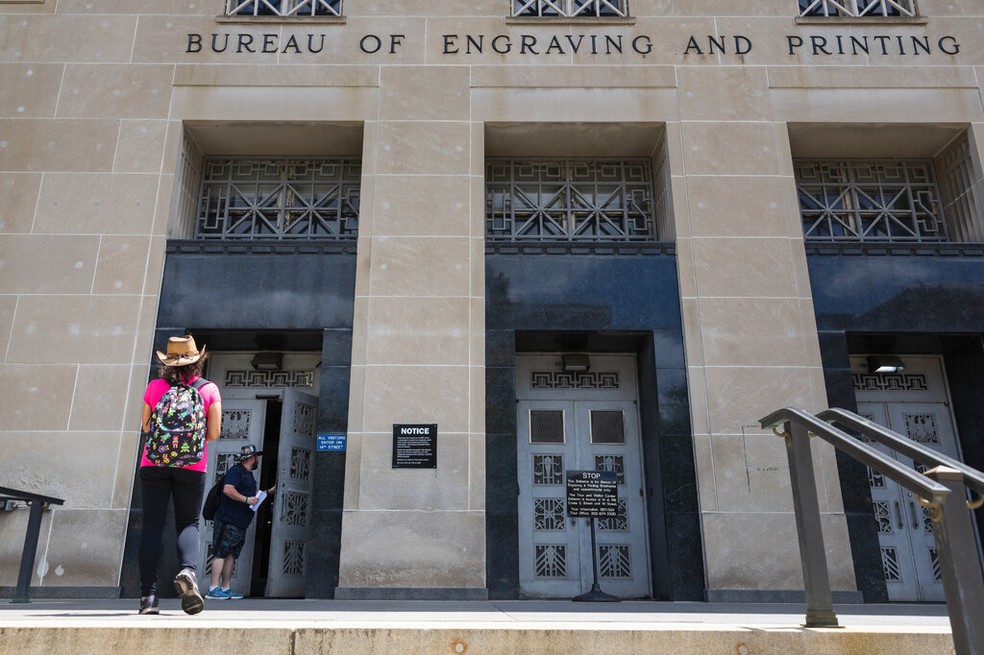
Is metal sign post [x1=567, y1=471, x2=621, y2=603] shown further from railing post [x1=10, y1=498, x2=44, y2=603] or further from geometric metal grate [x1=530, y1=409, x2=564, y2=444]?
railing post [x1=10, y1=498, x2=44, y2=603]

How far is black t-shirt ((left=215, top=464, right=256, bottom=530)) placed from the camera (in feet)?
30.5

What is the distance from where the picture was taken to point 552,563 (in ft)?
33.6

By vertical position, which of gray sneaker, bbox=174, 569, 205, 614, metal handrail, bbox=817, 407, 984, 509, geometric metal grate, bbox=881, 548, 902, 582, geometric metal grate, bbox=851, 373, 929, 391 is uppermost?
geometric metal grate, bbox=851, 373, 929, 391

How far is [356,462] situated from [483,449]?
1.61 meters

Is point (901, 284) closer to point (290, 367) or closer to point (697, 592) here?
point (697, 592)

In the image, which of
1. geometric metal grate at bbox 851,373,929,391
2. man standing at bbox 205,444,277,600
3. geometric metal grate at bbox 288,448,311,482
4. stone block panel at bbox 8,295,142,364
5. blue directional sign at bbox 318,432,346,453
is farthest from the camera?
geometric metal grate at bbox 851,373,929,391

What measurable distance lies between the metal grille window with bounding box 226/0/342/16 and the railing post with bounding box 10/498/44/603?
7.66m

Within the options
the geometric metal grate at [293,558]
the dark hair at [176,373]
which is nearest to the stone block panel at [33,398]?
the geometric metal grate at [293,558]

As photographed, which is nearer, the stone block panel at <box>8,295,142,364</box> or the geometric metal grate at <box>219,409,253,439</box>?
the stone block panel at <box>8,295,142,364</box>

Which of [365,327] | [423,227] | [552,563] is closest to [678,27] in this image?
[423,227]

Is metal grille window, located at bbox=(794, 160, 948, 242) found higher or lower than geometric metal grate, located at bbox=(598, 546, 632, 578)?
higher

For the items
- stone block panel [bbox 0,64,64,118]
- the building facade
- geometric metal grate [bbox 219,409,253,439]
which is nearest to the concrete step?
the building facade

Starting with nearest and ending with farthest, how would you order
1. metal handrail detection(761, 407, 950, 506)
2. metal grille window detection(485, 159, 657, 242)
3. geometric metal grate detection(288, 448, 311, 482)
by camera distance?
metal handrail detection(761, 407, 950, 506), geometric metal grate detection(288, 448, 311, 482), metal grille window detection(485, 159, 657, 242)

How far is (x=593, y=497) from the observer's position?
9523 millimetres
